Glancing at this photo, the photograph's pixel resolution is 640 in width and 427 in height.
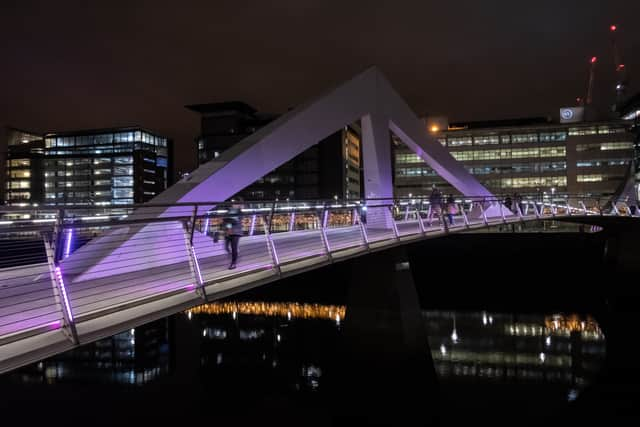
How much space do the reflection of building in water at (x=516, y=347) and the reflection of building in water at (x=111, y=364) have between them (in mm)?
11872

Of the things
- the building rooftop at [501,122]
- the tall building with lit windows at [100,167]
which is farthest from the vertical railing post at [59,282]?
the building rooftop at [501,122]

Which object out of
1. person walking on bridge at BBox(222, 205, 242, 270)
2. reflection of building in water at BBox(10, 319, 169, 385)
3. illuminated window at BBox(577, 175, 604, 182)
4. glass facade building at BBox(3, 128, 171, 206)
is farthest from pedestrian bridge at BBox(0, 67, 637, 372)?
glass facade building at BBox(3, 128, 171, 206)

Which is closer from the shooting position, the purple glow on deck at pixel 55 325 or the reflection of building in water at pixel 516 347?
the purple glow on deck at pixel 55 325

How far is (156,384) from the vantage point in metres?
18.5

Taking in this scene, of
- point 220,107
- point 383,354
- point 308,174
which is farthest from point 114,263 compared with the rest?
point 220,107

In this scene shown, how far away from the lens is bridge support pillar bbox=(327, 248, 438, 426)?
12.7 meters

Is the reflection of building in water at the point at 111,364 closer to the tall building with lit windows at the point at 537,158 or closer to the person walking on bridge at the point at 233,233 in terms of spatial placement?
the person walking on bridge at the point at 233,233

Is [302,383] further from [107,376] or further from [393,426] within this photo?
[107,376]

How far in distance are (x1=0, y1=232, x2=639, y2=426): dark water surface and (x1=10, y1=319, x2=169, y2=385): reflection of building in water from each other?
8cm

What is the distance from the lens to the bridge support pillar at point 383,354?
502 inches

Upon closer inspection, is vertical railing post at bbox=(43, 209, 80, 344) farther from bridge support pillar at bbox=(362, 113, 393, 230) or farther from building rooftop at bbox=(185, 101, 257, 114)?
building rooftop at bbox=(185, 101, 257, 114)

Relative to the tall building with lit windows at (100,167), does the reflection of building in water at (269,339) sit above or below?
below

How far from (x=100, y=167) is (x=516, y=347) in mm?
88447

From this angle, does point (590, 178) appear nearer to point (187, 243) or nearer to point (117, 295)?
point (187, 243)
